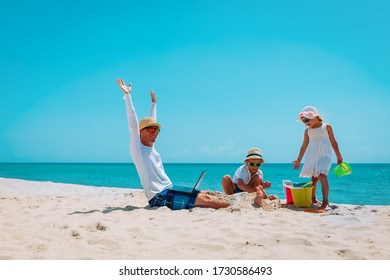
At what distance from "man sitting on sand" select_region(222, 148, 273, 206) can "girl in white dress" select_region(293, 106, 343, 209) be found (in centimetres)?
85

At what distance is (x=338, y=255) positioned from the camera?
2902 mm

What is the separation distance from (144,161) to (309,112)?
2.99 meters

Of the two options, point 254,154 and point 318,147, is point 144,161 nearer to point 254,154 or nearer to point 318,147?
point 254,154

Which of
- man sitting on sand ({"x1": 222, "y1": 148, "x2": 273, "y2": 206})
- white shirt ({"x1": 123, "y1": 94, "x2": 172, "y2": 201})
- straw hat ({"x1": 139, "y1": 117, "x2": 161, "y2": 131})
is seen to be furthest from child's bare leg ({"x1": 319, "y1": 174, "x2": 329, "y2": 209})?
straw hat ({"x1": 139, "y1": 117, "x2": 161, "y2": 131})

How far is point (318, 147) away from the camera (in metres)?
5.84

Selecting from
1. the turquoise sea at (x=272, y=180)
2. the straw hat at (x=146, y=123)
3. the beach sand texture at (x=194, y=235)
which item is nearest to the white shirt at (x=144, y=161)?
the straw hat at (x=146, y=123)

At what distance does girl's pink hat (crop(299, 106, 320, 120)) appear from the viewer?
569 cm

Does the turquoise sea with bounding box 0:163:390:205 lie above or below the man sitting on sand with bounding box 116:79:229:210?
below

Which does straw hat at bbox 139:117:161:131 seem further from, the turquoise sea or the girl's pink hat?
the turquoise sea

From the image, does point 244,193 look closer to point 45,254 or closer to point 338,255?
point 338,255

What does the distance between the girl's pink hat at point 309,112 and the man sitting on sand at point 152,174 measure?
212cm

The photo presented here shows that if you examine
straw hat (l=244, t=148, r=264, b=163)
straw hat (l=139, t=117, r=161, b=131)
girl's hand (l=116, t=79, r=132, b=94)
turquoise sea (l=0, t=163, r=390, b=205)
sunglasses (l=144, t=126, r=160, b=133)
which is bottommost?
turquoise sea (l=0, t=163, r=390, b=205)
